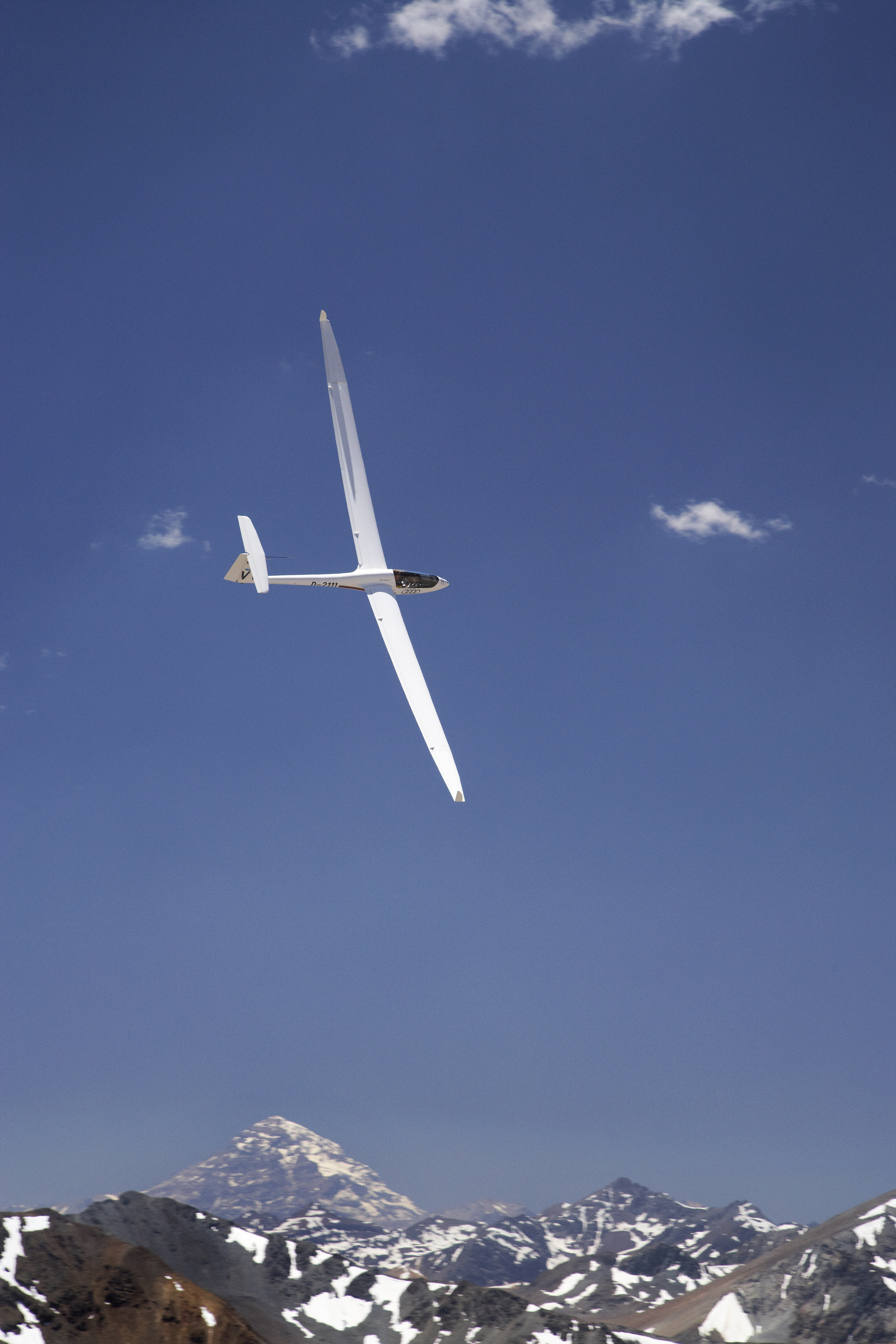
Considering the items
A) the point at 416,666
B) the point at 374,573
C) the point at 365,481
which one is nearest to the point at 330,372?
the point at 365,481

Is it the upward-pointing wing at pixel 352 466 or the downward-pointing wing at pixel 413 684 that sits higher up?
the upward-pointing wing at pixel 352 466

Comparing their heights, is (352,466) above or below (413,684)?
above

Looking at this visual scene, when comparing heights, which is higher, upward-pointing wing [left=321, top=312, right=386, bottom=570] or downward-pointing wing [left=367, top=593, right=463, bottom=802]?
upward-pointing wing [left=321, top=312, right=386, bottom=570]
